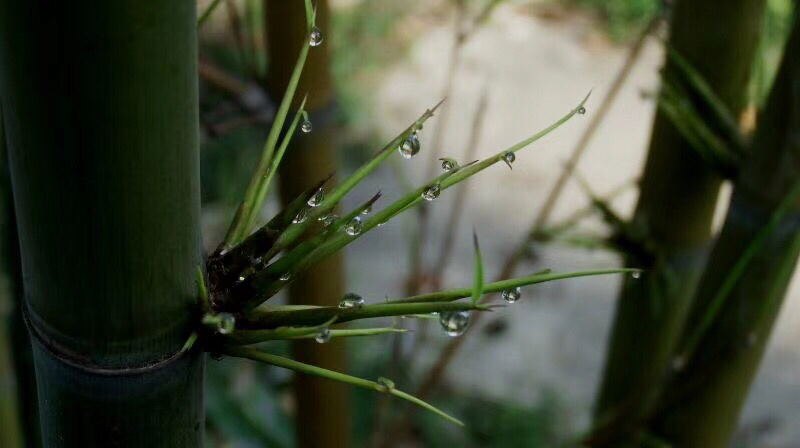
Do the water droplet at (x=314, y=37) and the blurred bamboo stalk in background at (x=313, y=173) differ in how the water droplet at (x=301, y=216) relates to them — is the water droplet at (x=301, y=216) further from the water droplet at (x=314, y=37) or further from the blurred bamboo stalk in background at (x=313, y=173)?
the blurred bamboo stalk in background at (x=313, y=173)

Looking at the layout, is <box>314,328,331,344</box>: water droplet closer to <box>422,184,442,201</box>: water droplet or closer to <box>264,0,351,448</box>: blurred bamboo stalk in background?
<box>422,184,442,201</box>: water droplet

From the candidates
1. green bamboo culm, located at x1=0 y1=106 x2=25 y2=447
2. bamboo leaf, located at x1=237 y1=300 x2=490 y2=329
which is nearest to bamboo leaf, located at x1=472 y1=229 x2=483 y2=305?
A: bamboo leaf, located at x1=237 y1=300 x2=490 y2=329

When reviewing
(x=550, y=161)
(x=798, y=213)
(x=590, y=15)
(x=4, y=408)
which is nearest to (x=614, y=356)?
(x=798, y=213)

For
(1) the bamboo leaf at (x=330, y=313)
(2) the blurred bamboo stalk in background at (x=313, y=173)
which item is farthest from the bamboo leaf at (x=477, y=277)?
(2) the blurred bamboo stalk in background at (x=313, y=173)

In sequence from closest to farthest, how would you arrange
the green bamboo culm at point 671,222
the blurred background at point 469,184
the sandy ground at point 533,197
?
the green bamboo culm at point 671,222 → the blurred background at point 469,184 → the sandy ground at point 533,197

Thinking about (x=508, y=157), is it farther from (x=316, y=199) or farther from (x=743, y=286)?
(x=743, y=286)

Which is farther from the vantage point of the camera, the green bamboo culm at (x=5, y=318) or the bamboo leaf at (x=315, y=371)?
the green bamboo culm at (x=5, y=318)
